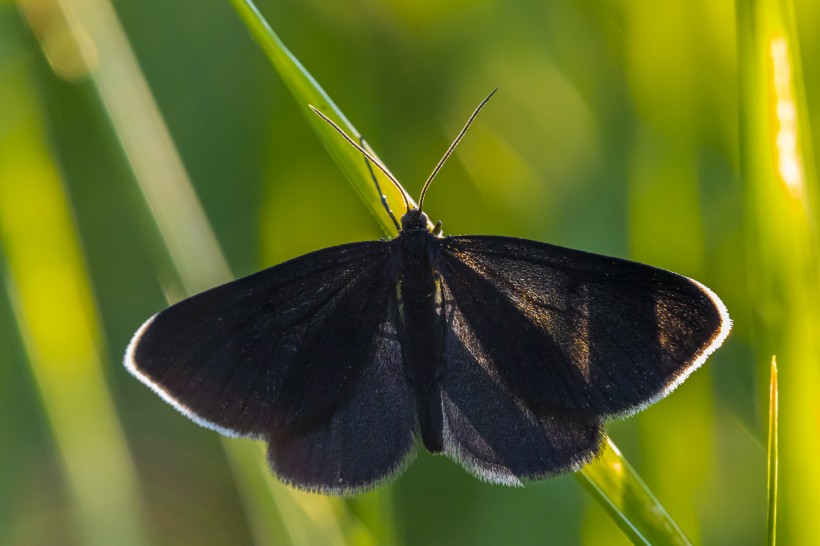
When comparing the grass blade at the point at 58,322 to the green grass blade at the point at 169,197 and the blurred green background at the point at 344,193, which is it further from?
the green grass blade at the point at 169,197

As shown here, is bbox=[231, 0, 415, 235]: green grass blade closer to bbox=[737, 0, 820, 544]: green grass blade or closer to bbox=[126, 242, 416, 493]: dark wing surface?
bbox=[126, 242, 416, 493]: dark wing surface

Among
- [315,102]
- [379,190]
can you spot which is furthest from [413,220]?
[315,102]

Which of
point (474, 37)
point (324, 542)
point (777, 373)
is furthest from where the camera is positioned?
point (474, 37)

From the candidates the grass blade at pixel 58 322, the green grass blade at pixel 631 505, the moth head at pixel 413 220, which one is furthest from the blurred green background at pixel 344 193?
the green grass blade at pixel 631 505

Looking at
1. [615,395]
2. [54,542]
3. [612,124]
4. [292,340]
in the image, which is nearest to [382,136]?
[612,124]

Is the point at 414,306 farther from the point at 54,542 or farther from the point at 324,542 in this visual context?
the point at 54,542

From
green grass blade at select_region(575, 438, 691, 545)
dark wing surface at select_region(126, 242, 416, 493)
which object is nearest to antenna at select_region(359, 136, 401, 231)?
dark wing surface at select_region(126, 242, 416, 493)

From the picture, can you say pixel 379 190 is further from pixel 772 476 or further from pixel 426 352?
pixel 772 476
